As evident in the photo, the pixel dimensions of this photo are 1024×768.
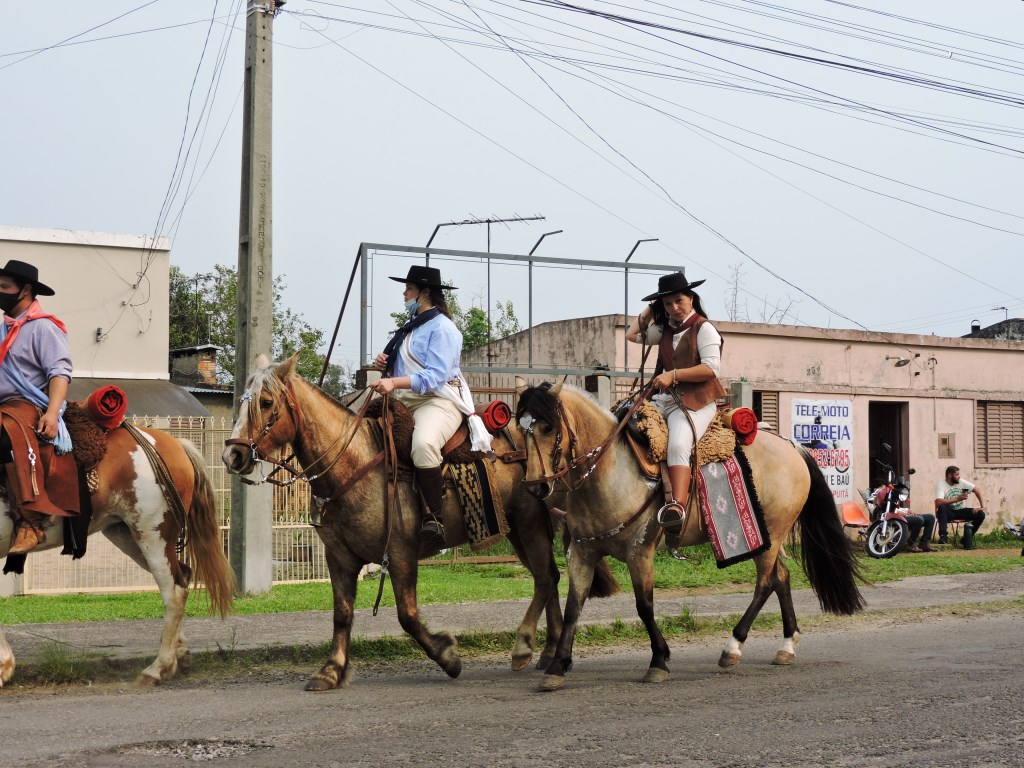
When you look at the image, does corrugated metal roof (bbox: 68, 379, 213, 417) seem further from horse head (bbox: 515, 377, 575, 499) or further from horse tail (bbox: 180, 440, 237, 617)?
horse head (bbox: 515, 377, 575, 499)

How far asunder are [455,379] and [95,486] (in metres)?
2.59

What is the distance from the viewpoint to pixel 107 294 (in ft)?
70.6

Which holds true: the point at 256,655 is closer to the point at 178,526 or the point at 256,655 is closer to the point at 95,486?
the point at 178,526

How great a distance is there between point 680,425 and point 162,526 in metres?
3.78

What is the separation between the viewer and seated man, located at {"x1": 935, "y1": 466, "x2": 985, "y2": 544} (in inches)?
797

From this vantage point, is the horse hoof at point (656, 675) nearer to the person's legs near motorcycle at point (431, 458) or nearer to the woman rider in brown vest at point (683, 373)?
the woman rider in brown vest at point (683, 373)

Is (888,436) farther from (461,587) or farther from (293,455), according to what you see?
(293,455)

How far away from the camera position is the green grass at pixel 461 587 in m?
11.1

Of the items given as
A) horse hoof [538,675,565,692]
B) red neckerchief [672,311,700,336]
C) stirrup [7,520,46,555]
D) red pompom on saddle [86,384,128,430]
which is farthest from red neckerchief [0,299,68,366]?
red neckerchief [672,311,700,336]

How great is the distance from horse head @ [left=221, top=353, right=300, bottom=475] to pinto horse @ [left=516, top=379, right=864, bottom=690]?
1555 mm

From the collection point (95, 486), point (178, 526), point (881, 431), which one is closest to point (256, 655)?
point (178, 526)

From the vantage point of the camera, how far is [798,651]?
9.07 meters

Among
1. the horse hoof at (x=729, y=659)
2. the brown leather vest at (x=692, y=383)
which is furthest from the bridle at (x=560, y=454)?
the horse hoof at (x=729, y=659)

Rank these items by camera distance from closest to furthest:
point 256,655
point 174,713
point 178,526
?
point 174,713, point 178,526, point 256,655
